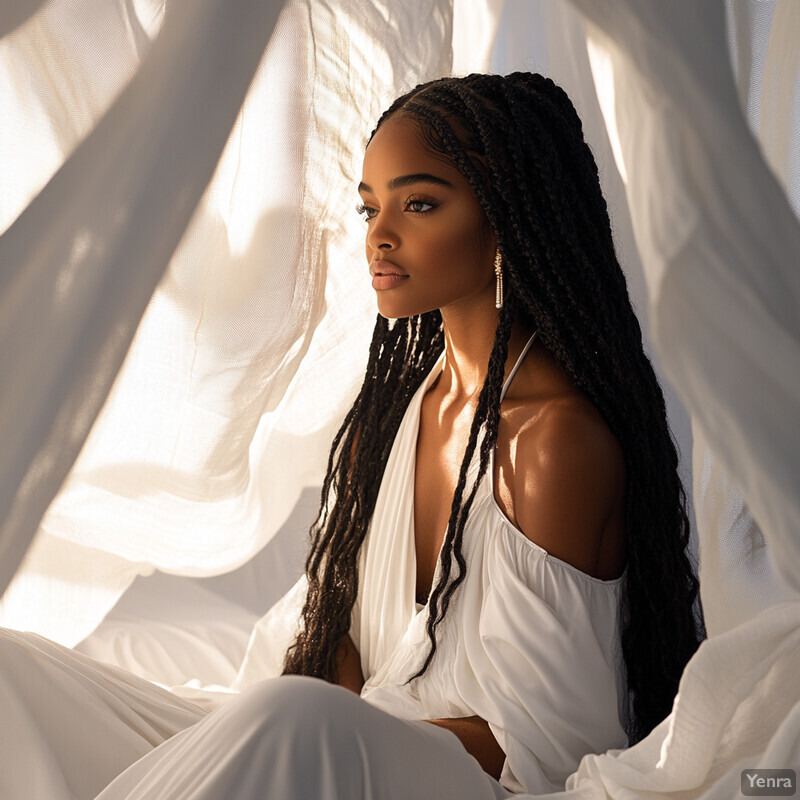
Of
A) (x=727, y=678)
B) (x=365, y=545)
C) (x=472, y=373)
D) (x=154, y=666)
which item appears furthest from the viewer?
(x=154, y=666)

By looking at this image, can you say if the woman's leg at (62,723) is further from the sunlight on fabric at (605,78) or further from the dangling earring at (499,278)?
the sunlight on fabric at (605,78)

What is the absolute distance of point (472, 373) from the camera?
1.53 m

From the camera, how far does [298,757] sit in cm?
101

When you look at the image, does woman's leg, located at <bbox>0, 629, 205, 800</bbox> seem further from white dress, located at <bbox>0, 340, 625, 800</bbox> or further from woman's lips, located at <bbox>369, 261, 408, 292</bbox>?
woman's lips, located at <bbox>369, 261, 408, 292</bbox>

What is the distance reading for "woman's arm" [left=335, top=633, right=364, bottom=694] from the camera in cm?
159

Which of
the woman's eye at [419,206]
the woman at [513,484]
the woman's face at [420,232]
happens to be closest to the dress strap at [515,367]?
the woman at [513,484]

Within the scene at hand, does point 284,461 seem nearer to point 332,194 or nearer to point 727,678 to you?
point 332,194

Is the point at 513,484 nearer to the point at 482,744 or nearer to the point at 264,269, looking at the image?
the point at 482,744

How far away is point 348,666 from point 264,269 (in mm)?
624

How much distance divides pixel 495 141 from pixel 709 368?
48 cm

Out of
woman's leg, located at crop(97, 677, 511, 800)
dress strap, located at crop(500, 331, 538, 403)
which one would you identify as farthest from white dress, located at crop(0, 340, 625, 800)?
dress strap, located at crop(500, 331, 538, 403)

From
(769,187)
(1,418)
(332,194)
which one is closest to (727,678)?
(769,187)

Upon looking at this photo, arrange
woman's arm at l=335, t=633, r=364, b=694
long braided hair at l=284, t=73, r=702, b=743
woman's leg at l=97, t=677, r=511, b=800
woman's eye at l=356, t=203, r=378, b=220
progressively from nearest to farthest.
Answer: woman's leg at l=97, t=677, r=511, b=800 < long braided hair at l=284, t=73, r=702, b=743 < woman's eye at l=356, t=203, r=378, b=220 < woman's arm at l=335, t=633, r=364, b=694

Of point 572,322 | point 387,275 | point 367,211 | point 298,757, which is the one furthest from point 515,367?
point 298,757
